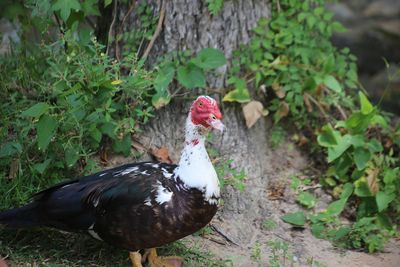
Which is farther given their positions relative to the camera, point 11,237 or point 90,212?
point 11,237

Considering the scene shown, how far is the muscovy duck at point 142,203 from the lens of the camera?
4.20m

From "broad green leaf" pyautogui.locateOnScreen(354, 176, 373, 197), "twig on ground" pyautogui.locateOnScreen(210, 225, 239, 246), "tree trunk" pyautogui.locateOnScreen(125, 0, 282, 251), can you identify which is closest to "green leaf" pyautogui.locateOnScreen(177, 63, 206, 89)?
"tree trunk" pyautogui.locateOnScreen(125, 0, 282, 251)

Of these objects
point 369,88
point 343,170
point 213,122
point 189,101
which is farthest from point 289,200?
point 369,88

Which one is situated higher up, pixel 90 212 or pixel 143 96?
pixel 143 96

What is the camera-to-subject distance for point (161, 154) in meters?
5.13

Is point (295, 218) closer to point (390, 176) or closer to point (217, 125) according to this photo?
point (390, 176)

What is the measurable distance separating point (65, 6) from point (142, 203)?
4.91 feet

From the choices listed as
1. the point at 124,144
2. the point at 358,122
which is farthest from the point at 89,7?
the point at 358,122

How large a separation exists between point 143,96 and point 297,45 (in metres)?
1.32

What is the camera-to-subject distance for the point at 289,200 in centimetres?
539

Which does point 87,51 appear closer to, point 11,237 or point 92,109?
point 92,109

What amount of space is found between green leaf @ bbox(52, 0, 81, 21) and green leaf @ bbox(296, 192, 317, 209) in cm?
208

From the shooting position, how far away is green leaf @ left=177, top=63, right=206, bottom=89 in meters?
5.00

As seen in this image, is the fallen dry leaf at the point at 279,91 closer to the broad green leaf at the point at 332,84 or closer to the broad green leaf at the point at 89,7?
the broad green leaf at the point at 332,84
